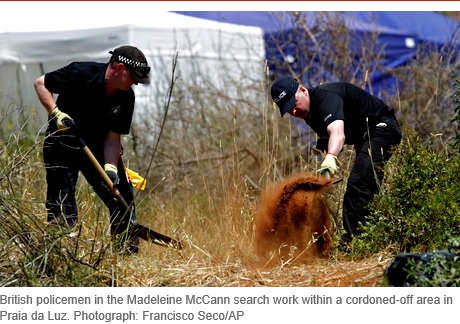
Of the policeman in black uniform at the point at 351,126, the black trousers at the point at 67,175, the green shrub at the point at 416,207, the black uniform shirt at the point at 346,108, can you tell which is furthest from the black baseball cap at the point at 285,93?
the black trousers at the point at 67,175

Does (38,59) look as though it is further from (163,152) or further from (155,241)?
(155,241)

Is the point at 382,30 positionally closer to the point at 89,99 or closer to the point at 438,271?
the point at 89,99

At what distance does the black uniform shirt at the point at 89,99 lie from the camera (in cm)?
704

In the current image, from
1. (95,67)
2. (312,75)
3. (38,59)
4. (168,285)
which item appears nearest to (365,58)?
(312,75)

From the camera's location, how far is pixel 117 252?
581cm

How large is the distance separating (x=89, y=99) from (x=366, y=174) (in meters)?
2.50

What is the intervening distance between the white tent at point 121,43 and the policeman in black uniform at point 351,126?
5.09m

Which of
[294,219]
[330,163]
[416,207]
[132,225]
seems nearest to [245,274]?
[132,225]

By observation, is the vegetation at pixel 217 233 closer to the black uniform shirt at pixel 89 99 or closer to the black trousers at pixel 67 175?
the black trousers at pixel 67 175

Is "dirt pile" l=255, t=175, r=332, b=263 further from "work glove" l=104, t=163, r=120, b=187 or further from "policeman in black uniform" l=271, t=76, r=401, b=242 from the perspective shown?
"work glove" l=104, t=163, r=120, b=187

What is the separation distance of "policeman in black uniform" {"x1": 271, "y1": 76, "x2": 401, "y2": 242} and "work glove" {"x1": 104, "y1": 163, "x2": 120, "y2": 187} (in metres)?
1.50

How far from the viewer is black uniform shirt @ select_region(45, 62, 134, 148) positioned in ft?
23.1

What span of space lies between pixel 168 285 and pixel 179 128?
6298 mm

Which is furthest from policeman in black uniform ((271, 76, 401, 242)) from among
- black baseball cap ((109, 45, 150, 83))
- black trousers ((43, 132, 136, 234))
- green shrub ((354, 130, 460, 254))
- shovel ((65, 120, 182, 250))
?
black trousers ((43, 132, 136, 234))
